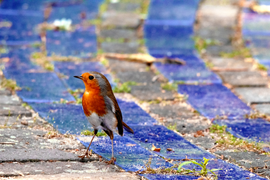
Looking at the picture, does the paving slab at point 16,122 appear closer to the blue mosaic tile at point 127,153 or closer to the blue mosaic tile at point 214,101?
the blue mosaic tile at point 127,153

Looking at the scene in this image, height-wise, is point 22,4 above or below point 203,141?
above

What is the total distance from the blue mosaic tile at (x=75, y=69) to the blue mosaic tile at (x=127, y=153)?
1700 millimetres

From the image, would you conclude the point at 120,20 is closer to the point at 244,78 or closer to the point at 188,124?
the point at 244,78

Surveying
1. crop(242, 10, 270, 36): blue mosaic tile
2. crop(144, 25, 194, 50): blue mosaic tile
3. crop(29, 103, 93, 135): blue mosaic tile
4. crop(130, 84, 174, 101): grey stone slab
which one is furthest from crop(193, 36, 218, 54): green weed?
crop(29, 103, 93, 135): blue mosaic tile

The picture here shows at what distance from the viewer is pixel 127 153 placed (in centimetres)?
337

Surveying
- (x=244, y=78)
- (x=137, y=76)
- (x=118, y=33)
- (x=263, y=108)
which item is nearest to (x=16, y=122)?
(x=137, y=76)

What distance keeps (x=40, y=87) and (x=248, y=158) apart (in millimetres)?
2547

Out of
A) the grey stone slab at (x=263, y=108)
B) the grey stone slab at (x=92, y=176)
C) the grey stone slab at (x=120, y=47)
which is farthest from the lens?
the grey stone slab at (x=120, y=47)

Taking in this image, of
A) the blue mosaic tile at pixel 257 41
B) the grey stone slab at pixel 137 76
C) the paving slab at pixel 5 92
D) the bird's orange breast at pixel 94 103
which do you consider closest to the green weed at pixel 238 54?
the blue mosaic tile at pixel 257 41

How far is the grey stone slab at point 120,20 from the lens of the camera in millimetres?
7289

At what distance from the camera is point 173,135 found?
3.87 m

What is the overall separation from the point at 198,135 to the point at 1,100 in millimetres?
2009

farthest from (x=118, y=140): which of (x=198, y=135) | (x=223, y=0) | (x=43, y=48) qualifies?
(x=223, y=0)

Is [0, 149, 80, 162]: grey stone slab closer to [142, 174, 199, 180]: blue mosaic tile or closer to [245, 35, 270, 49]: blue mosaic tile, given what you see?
[142, 174, 199, 180]: blue mosaic tile
